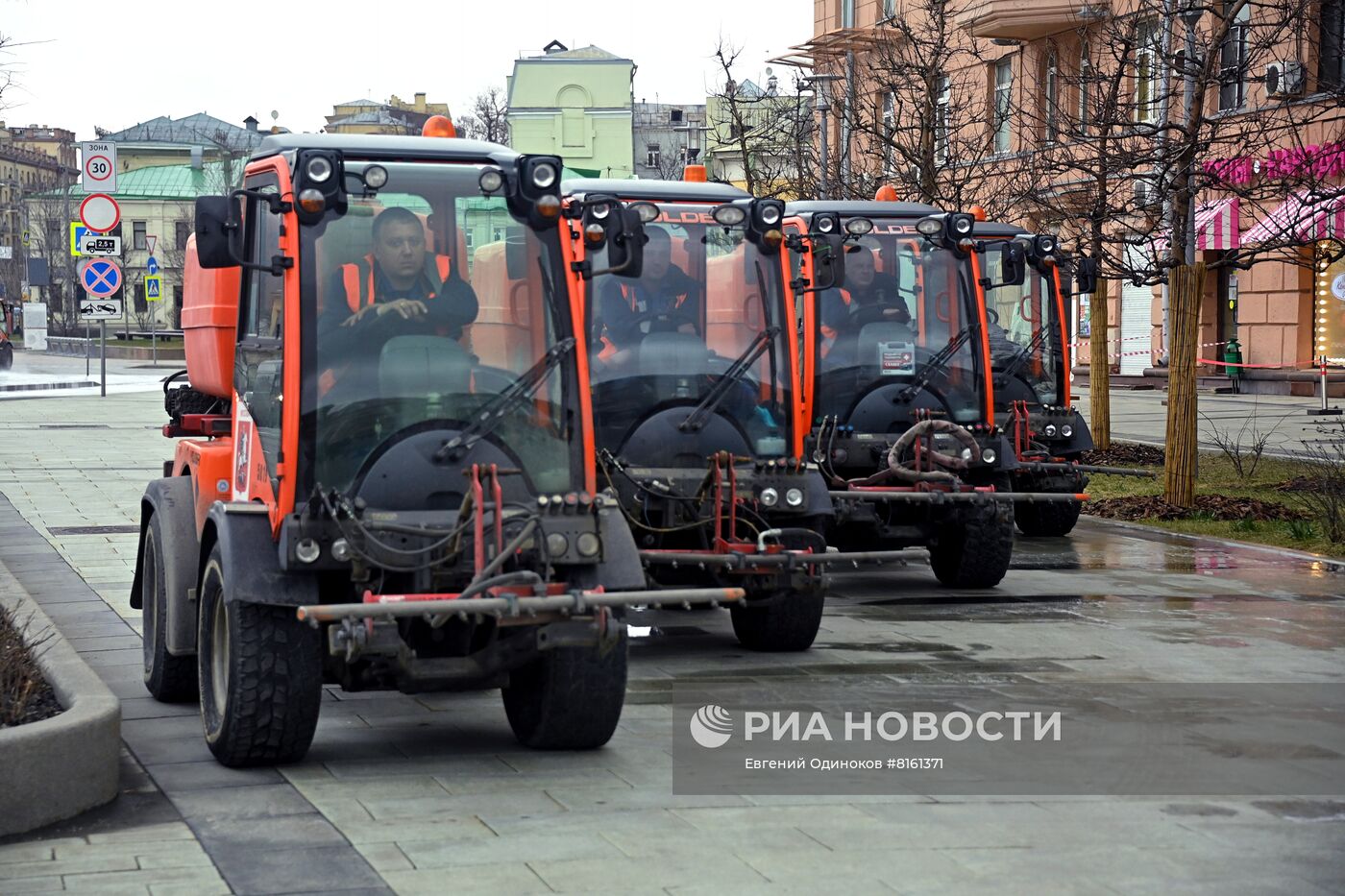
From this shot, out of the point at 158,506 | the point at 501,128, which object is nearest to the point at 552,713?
the point at 158,506

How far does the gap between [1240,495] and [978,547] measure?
6787 mm

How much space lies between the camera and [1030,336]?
54.7ft

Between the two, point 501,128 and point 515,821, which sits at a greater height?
point 501,128

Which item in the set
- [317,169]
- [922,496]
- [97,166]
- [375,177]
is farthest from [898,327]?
[97,166]

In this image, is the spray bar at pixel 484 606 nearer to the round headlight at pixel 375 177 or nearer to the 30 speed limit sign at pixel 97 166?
the round headlight at pixel 375 177

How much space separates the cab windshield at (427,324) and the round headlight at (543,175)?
0.61ft

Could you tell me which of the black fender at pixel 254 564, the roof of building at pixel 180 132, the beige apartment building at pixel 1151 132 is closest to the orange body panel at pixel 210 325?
the black fender at pixel 254 564

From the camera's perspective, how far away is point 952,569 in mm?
13422

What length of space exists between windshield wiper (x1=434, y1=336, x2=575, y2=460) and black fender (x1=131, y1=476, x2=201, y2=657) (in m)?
1.57

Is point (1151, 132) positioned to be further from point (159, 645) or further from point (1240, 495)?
point (159, 645)

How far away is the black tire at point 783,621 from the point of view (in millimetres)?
10414

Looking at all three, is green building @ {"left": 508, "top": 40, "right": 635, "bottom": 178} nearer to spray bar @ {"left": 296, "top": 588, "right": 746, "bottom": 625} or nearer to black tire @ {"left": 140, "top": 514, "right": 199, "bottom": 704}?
black tire @ {"left": 140, "top": 514, "right": 199, "bottom": 704}

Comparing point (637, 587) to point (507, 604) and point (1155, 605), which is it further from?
point (1155, 605)

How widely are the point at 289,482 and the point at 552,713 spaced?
4.71ft
